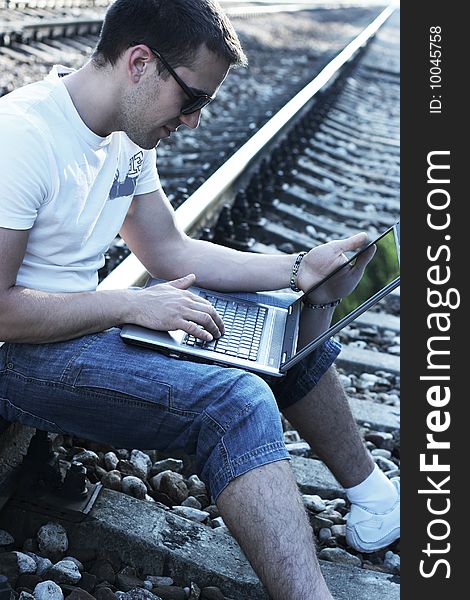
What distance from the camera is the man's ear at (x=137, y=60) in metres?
2.96

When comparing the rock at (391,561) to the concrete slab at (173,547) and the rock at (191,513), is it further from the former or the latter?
the rock at (191,513)

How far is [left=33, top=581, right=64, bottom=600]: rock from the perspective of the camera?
267cm

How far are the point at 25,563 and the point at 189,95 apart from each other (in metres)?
1.35

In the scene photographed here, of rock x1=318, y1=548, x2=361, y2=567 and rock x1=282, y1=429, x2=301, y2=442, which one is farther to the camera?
rock x1=282, y1=429, x2=301, y2=442

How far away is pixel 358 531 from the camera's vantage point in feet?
11.0

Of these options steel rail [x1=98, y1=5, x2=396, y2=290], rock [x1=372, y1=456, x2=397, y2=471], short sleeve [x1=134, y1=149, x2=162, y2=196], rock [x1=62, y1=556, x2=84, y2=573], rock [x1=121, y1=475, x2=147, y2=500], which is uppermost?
steel rail [x1=98, y1=5, x2=396, y2=290]

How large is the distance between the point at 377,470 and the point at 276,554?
97cm

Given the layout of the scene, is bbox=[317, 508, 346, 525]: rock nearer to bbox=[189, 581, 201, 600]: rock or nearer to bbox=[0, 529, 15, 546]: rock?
bbox=[189, 581, 201, 600]: rock

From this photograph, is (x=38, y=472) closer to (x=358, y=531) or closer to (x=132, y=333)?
(x=132, y=333)

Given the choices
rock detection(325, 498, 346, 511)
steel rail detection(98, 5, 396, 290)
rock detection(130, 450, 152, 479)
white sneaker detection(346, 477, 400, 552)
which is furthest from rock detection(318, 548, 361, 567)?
steel rail detection(98, 5, 396, 290)

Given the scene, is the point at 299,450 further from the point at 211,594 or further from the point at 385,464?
the point at 211,594

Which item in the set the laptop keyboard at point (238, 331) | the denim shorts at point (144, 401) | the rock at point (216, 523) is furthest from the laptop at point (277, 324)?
the rock at point (216, 523)

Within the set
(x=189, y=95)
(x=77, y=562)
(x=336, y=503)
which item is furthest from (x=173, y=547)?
(x=189, y=95)

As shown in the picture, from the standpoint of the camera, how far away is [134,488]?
10.9ft
